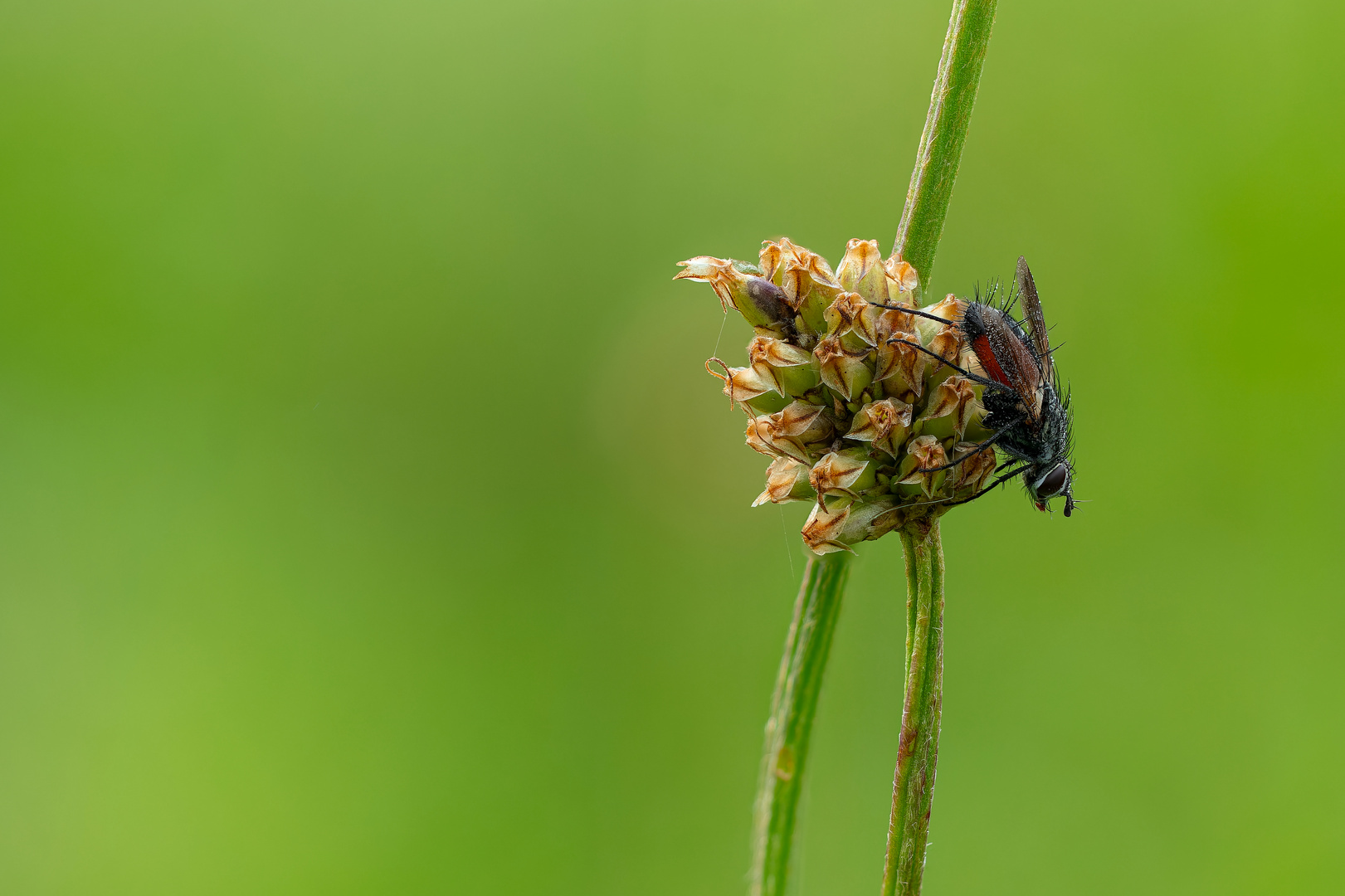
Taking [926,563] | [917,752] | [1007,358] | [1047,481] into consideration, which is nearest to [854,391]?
[926,563]

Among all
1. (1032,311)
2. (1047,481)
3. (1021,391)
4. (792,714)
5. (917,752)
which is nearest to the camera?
(917,752)

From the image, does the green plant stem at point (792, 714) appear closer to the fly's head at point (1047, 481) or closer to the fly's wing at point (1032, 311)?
the fly's head at point (1047, 481)

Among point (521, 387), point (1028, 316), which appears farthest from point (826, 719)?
point (1028, 316)

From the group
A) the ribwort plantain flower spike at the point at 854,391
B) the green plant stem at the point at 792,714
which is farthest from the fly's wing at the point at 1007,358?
the green plant stem at the point at 792,714

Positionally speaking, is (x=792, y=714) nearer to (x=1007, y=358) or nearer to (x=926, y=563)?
(x=926, y=563)

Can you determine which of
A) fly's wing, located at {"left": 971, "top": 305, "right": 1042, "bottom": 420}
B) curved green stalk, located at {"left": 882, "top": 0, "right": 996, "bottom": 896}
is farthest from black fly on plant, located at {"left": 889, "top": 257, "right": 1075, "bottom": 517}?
curved green stalk, located at {"left": 882, "top": 0, "right": 996, "bottom": 896}

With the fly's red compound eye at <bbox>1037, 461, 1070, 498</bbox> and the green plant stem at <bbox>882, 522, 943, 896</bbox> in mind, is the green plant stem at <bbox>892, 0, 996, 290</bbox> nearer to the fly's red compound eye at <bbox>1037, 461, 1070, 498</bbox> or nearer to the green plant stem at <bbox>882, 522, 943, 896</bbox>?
the green plant stem at <bbox>882, 522, 943, 896</bbox>

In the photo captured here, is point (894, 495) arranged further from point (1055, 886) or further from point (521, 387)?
point (521, 387)
